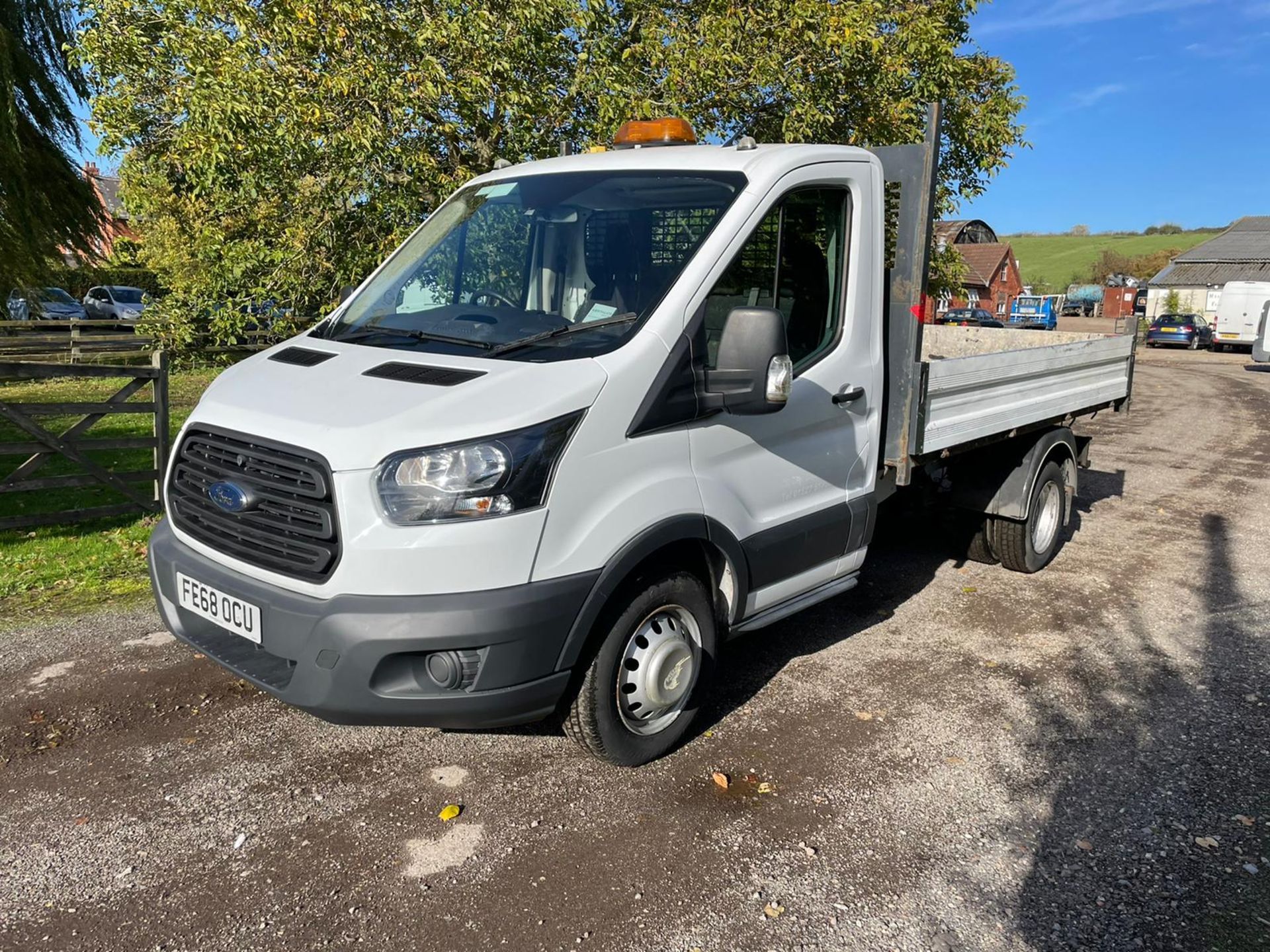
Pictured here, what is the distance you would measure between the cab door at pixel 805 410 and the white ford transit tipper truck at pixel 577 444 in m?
0.01

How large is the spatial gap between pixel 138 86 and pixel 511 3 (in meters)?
3.75

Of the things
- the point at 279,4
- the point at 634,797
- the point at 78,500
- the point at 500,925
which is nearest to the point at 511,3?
the point at 279,4

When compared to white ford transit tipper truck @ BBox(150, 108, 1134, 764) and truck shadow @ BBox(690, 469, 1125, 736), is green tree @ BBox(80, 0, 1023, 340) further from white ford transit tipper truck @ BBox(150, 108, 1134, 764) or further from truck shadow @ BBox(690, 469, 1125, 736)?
truck shadow @ BBox(690, 469, 1125, 736)

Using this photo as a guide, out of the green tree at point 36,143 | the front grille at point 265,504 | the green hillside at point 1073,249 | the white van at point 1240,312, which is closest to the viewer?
the front grille at point 265,504

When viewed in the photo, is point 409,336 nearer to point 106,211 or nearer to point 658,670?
point 658,670

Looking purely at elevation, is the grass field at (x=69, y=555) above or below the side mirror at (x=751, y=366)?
below

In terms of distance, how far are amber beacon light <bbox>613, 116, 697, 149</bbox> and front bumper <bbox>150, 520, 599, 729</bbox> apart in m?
2.50

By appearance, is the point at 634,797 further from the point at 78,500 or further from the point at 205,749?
the point at 78,500

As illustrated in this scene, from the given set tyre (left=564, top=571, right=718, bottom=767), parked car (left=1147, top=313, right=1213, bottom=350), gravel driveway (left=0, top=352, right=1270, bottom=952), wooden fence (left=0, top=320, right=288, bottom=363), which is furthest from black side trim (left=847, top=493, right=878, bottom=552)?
parked car (left=1147, top=313, right=1213, bottom=350)

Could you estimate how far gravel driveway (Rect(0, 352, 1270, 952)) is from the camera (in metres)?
2.87

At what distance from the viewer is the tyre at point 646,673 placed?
3385 mm

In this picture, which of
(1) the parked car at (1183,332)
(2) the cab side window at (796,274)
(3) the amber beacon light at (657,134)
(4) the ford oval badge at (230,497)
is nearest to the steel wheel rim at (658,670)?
(2) the cab side window at (796,274)

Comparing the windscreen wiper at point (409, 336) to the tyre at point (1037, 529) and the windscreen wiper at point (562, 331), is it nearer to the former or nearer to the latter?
the windscreen wiper at point (562, 331)

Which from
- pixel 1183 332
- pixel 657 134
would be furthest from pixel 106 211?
pixel 1183 332
